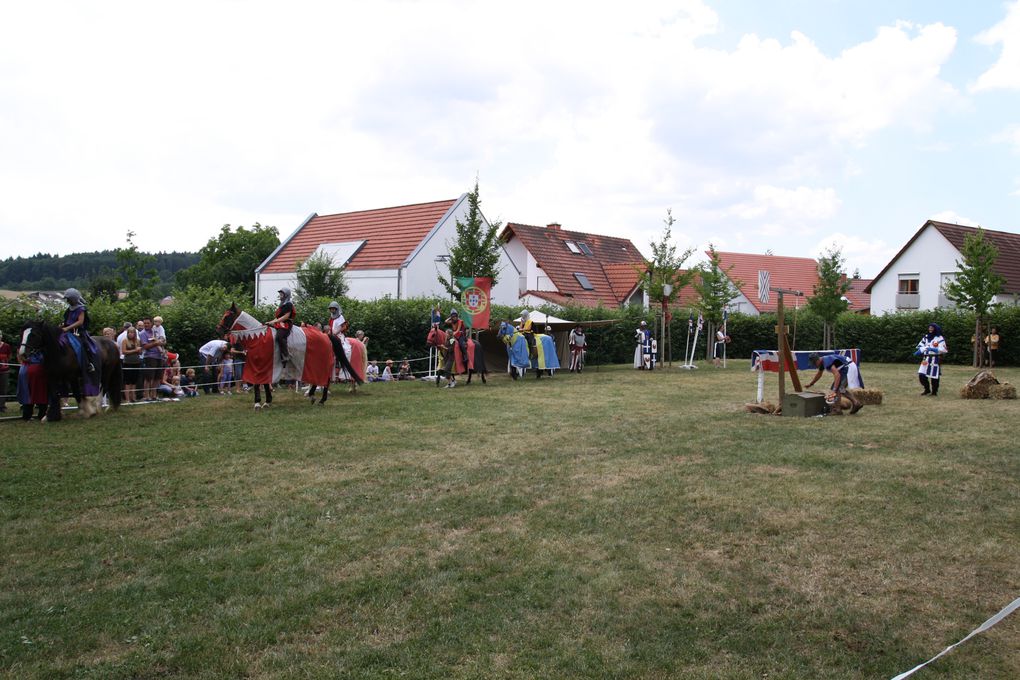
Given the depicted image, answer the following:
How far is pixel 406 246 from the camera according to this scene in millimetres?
32469

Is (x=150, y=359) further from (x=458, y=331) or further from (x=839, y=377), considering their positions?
(x=839, y=377)

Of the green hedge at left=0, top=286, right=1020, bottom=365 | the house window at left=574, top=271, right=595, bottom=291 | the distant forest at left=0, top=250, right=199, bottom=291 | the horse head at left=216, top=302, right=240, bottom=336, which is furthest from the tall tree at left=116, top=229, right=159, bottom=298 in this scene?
the distant forest at left=0, top=250, right=199, bottom=291

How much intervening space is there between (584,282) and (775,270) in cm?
2384

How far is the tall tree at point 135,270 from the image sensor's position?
3991 centimetres

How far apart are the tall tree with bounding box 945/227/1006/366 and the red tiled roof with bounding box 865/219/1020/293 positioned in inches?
448

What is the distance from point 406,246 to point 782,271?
116 feet

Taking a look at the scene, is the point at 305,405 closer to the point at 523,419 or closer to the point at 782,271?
the point at 523,419

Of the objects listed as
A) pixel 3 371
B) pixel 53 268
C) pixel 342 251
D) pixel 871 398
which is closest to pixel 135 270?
pixel 342 251

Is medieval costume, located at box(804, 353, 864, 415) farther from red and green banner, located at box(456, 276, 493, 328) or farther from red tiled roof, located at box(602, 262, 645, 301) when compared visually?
red tiled roof, located at box(602, 262, 645, 301)

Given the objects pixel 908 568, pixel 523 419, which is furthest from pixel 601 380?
pixel 908 568

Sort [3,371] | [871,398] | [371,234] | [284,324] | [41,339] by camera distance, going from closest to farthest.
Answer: [41,339] < [3,371] < [284,324] < [871,398] < [371,234]

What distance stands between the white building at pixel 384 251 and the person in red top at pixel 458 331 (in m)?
10.8

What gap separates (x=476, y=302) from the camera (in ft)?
66.3

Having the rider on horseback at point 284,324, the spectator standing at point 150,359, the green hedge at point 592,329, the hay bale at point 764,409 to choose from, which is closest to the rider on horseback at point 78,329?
the rider on horseback at point 284,324
